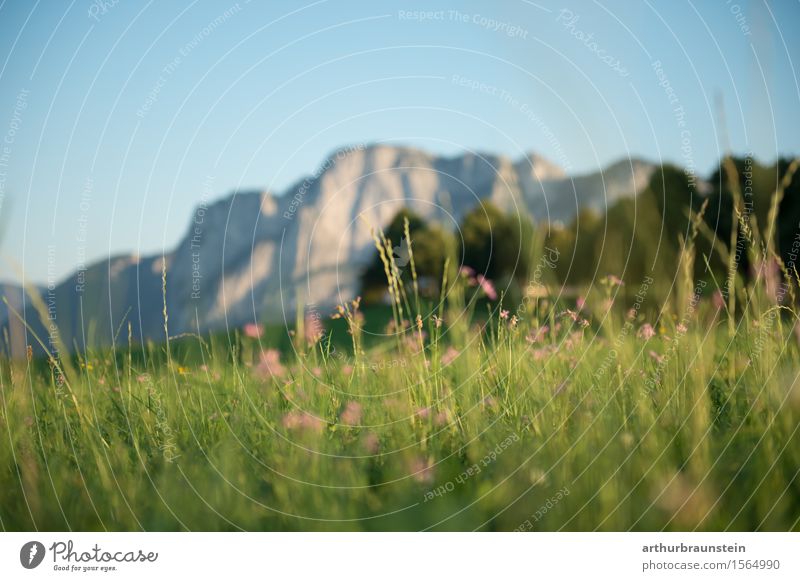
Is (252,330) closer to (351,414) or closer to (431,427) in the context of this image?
(351,414)

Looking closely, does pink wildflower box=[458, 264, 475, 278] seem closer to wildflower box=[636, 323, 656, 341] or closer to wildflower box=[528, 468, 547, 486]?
wildflower box=[636, 323, 656, 341]

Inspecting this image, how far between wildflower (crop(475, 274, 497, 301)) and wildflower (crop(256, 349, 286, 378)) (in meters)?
1.07

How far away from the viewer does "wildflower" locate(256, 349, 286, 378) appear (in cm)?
241


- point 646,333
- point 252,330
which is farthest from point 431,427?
point 646,333

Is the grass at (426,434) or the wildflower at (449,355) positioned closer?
the grass at (426,434)

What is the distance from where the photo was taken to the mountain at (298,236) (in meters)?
2.44

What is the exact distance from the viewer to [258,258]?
2.97m

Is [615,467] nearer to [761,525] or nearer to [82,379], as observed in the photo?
[761,525]

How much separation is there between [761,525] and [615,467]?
2.07 ft

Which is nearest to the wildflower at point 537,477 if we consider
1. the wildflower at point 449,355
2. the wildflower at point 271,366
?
the wildflower at point 449,355

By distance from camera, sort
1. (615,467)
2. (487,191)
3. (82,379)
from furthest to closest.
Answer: (487,191), (82,379), (615,467)

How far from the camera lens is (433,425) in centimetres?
207

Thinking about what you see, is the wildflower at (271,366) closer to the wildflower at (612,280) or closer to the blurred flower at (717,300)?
the wildflower at (612,280)
